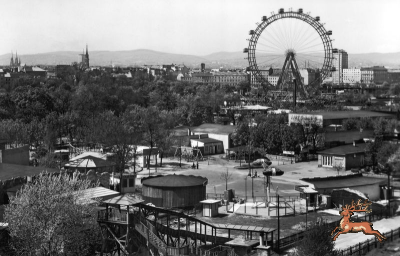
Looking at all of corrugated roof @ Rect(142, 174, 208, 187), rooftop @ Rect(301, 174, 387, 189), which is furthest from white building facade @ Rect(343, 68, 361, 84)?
corrugated roof @ Rect(142, 174, 208, 187)

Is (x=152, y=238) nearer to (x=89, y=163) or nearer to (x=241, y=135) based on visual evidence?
(x=89, y=163)

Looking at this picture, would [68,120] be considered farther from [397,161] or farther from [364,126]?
[397,161]

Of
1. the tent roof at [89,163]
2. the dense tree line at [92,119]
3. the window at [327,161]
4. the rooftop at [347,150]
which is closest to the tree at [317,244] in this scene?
the tent roof at [89,163]

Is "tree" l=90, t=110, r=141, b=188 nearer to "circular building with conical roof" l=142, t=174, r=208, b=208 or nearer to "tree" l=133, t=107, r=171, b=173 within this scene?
"tree" l=133, t=107, r=171, b=173

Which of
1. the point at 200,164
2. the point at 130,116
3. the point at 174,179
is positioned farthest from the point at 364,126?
the point at 174,179

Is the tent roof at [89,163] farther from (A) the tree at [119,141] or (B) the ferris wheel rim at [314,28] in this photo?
(B) the ferris wheel rim at [314,28]

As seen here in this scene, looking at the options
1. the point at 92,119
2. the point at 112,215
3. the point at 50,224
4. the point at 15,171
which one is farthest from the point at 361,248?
the point at 92,119
